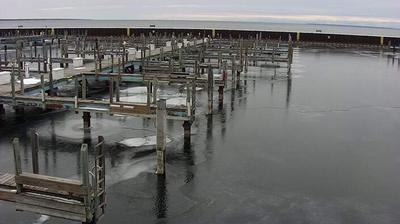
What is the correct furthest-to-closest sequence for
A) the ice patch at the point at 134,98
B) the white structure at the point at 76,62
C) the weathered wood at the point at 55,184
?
the white structure at the point at 76,62 < the ice patch at the point at 134,98 < the weathered wood at the point at 55,184

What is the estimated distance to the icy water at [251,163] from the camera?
14.2 m

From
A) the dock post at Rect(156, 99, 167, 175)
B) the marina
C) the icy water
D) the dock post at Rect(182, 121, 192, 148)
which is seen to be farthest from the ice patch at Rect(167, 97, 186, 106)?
the dock post at Rect(156, 99, 167, 175)

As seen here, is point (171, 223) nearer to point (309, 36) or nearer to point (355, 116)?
point (355, 116)

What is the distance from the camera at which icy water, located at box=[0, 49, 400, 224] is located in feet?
46.8

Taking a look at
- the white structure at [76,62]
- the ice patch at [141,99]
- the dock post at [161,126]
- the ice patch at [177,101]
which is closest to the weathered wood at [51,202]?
the dock post at [161,126]

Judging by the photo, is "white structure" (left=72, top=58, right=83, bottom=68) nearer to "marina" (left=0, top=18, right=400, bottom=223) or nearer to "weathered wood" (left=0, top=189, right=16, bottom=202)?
"marina" (left=0, top=18, right=400, bottom=223)

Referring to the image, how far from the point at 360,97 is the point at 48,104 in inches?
834

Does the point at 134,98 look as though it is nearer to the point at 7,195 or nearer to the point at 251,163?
the point at 251,163

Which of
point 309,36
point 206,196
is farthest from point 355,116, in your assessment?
point 309,36

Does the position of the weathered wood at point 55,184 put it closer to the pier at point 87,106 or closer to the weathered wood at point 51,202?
the pier at point 87,106

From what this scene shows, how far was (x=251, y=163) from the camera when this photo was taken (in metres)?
18.4

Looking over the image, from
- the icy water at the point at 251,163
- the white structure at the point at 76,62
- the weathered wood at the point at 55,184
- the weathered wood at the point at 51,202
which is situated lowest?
the icy water at the point at 251,163

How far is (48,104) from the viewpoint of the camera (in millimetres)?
21734

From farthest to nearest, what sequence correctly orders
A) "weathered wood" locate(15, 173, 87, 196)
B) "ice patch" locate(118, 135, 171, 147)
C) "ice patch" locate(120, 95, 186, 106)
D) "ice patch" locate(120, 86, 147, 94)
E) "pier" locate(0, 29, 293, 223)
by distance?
1. "ice patch" locate(120, 86, 147, 94)
2. "ice patch" locate(120, 95, 186, 106)
3. "ice patch" locate(118, 135, 171, 147)
4. "pier" locate(0, 29, 293, 223)
5. "weathered wood" locate(15, 173, 87, 196)
